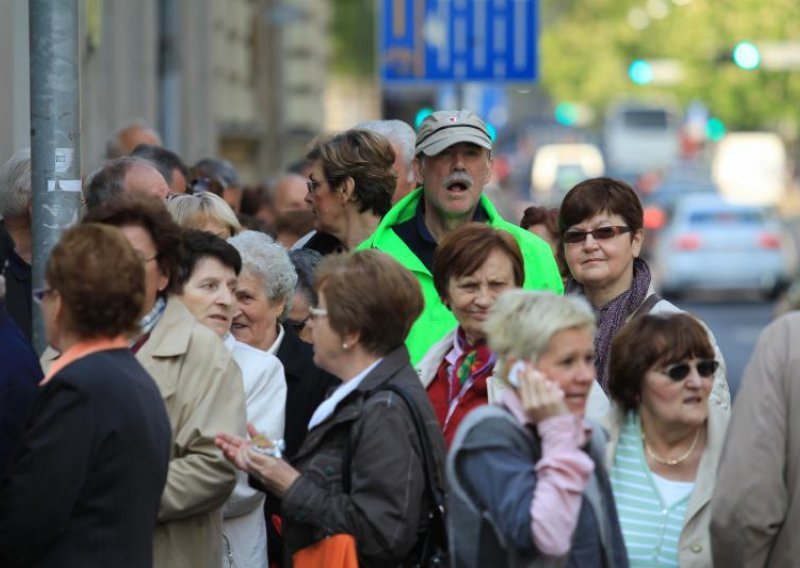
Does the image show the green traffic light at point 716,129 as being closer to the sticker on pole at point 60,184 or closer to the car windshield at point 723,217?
the car windshield at point 723,217

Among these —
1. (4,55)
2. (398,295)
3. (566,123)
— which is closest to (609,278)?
(398,295)

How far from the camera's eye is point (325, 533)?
5441 millimetres

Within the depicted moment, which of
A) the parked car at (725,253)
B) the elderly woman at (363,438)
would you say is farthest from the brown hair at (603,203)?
the parked car at (725,253)

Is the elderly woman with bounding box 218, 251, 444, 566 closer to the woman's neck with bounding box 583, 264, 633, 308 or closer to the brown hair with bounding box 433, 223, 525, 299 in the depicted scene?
the brown hair with bounding box 433, 223, 525, 299

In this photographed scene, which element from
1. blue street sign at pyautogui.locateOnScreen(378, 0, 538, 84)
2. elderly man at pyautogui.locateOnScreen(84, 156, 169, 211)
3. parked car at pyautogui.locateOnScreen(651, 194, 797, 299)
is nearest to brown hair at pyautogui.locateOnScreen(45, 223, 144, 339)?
elderly man at pyautogui.locateOnScreen(84, 156, 169, 211)

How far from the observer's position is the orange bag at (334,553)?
5.38 m

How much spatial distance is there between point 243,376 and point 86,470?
155 centimetres

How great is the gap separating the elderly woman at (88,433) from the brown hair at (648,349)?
Answer: 1.33 metres

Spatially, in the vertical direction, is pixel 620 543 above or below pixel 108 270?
below

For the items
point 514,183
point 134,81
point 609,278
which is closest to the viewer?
point 609,278

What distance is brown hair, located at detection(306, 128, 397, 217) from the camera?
316 inches

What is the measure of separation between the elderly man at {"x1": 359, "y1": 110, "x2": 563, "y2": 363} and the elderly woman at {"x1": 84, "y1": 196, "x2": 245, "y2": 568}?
1.67m

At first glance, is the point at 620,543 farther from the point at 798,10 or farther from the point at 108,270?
the point at 798,10

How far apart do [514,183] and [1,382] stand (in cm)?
6196
